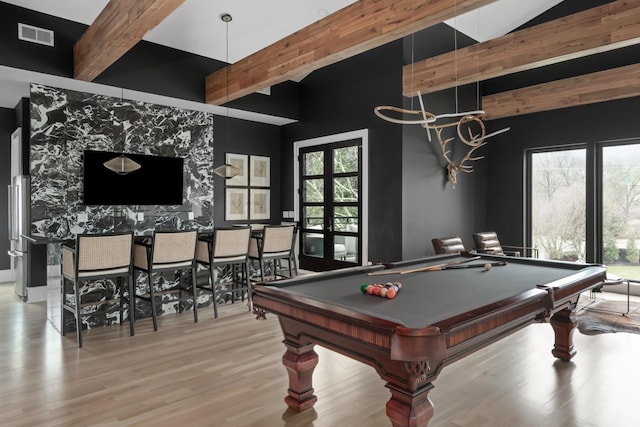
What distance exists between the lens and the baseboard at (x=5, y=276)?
23.8 ft

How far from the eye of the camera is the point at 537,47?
4.69 m

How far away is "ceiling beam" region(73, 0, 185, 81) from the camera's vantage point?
3.42m

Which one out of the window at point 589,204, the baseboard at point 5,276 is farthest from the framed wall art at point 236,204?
the window at point 589,204

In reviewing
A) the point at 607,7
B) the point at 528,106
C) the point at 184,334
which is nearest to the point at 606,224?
the point at 528,106

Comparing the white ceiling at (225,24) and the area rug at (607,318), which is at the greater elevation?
the white ceiling at (225,24)

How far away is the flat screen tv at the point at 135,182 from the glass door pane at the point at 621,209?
684cm

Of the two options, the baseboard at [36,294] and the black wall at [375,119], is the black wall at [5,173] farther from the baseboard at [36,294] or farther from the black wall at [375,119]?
the black wall at [375,119]

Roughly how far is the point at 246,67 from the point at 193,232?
99.3 inches

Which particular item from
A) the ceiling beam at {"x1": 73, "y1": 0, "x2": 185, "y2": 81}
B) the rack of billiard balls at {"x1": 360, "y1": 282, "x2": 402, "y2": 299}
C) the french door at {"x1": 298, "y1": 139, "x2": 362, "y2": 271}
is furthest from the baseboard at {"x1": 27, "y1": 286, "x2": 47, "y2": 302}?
the rack of billiard balls at {"x1": 360, "y1": 282, "x2": 402, "y2": 299}

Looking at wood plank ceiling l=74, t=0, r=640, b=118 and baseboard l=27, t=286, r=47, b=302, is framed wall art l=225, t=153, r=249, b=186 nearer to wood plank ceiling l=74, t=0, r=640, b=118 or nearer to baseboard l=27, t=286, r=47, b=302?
wood plank ceiling l=74, t=0, r=640, b=118

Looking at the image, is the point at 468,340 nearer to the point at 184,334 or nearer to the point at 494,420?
the point at 494,420

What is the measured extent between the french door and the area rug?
3210 mm

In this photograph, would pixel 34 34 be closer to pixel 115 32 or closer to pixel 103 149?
pixel 103 149

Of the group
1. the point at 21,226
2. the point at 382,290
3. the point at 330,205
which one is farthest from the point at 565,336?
the point at 21,226
